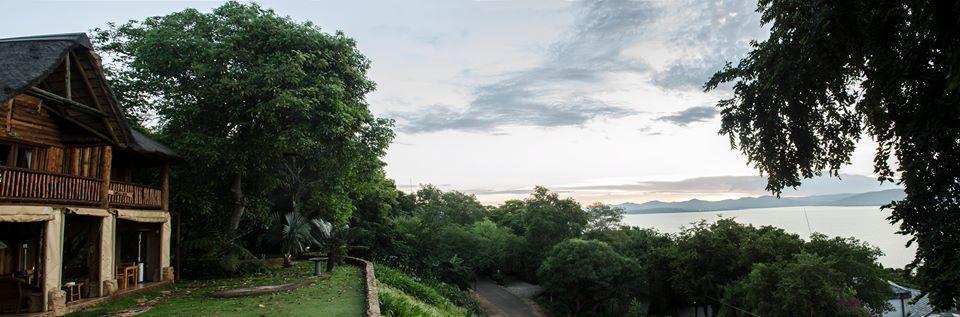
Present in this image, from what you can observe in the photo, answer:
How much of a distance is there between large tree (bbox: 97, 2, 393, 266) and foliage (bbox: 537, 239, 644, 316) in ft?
47.7

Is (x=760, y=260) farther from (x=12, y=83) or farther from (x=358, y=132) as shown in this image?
(x=12, y=83)

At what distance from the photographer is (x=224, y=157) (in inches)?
682

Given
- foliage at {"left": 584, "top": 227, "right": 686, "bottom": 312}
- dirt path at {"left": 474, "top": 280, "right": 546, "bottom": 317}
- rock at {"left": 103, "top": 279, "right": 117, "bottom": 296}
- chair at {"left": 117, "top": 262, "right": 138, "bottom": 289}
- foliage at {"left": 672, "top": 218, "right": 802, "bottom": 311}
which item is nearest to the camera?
rock at {"left": 103, "top": 279, "right": 117, "bottom": 296}

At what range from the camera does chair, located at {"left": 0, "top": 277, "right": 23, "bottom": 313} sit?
10547 mm

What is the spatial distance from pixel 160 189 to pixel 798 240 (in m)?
29.5

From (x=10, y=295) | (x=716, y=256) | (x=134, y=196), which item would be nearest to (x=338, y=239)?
(x=134, y=196)

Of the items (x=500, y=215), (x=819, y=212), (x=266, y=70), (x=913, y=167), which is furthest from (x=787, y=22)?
(x=819, y=212)

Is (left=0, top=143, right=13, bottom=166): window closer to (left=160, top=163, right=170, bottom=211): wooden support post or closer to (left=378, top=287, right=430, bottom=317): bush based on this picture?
(left=160, top=163, right=170, bottom=211): wooden support post

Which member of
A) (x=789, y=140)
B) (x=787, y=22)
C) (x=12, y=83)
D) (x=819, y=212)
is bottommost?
(x=819, y=212)

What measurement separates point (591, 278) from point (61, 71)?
80.9 ft

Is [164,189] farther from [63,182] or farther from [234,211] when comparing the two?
[63,182]

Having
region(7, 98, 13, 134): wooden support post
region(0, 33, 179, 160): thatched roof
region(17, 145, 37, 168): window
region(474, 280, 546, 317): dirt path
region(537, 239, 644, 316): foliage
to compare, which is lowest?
region(474, 280, 546, 317): dirt path

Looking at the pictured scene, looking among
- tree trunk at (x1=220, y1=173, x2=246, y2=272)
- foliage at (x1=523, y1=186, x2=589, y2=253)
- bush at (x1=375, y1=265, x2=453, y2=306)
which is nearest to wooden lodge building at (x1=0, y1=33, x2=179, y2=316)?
tree trunk at (x1=220, y1=173, x2=246, y2=272)

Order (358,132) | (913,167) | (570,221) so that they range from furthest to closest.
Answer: (570,221) < (358,132) < (913,167)
